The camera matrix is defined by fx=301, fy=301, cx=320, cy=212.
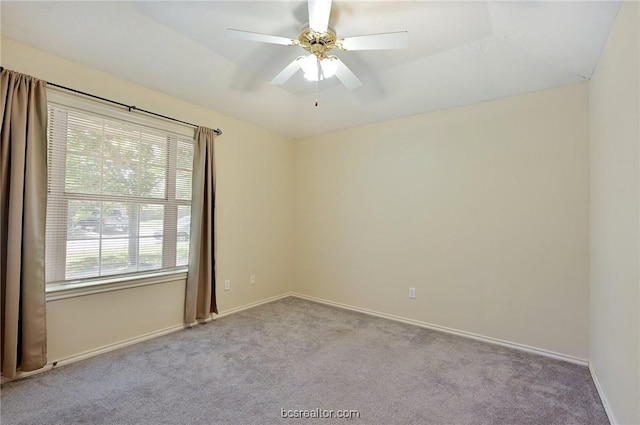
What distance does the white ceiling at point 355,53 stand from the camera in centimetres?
209

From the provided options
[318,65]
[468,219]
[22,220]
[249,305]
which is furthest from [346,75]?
[249,305]

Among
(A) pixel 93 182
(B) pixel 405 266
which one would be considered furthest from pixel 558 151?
(A) pixel 93 182

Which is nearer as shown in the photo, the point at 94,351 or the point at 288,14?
the point at 288,14

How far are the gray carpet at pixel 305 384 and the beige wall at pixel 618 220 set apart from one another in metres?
0.39

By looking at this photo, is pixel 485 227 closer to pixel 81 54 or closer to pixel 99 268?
pixel 99 268

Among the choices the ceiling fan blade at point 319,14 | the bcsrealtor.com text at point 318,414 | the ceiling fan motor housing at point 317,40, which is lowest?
the bcsrealtor.com text at point 318,414

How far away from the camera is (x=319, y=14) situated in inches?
70.8

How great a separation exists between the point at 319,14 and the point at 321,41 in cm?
23

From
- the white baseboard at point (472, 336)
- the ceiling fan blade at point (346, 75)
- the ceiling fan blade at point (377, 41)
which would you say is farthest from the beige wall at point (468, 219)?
the ceiling fan blade at point (377, 41)

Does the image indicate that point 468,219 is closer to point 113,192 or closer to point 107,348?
point 113,192

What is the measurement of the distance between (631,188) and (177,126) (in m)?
3.62

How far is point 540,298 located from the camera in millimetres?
2760

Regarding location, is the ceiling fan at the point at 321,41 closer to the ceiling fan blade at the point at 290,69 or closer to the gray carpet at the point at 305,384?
the ceiling fan blade at the point at 290,69

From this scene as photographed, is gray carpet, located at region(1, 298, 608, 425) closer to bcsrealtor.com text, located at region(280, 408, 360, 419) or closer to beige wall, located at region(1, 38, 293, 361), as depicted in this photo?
bcsrealtor.com text, located at region(280, 408, 360, 419)
